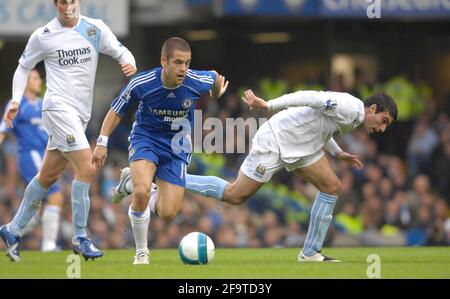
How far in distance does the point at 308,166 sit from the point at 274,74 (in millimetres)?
9188

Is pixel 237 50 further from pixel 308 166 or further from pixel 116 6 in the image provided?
pixel 308 166

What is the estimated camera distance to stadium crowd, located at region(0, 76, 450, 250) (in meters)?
18.8

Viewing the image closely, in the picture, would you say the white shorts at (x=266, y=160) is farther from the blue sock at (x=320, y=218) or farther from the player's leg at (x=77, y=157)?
the player's leg at (x=77, y=157)

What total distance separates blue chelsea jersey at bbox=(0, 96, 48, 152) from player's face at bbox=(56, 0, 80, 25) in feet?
10.7

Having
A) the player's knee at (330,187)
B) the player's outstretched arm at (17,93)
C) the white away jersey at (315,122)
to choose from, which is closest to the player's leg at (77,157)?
the player's outstretched arm at (17,93)

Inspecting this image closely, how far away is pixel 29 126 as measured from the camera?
49.7 ft

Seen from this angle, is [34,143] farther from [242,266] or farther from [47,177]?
[242,266]

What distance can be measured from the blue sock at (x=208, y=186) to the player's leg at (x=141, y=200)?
1.03 meters

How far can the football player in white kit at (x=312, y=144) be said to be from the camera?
11.5m

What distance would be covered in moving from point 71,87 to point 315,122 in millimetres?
2337

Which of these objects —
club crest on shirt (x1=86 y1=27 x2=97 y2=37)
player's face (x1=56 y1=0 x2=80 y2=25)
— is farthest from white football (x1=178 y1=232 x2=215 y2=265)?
player's face (x1=56 y1=0 x2=80 y2=25)

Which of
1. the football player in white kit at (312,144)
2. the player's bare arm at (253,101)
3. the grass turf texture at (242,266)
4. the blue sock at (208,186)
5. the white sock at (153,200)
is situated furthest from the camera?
the blue sock at (208,186)

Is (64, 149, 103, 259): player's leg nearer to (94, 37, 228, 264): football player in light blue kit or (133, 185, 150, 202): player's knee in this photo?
(94, 37, 228, 264): football player in light blue kit
